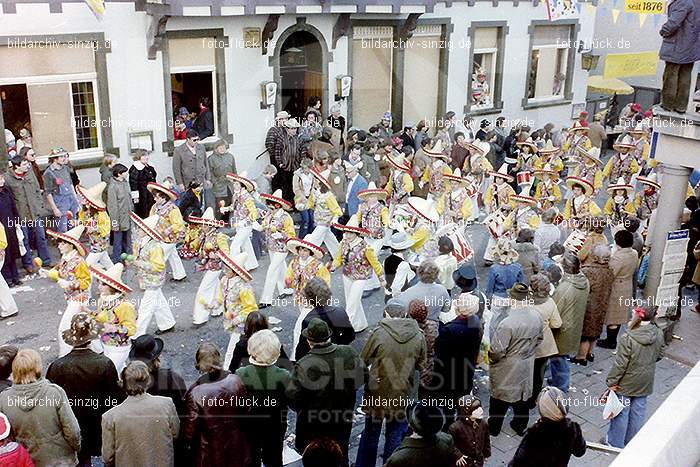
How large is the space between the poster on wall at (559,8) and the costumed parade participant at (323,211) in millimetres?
10246

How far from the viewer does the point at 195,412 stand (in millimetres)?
5281

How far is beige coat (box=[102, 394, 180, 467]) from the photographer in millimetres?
5070

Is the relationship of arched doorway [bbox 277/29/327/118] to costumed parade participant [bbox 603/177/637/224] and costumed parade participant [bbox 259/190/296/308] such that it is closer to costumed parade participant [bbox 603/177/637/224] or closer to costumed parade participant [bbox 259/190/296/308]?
costumed parade participant [bbox 259/190/296/308]

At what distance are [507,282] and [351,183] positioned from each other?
14.7 feet

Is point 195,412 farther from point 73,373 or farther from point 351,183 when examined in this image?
point 351,183

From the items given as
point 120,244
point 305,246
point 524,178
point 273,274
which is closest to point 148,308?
point 273,274

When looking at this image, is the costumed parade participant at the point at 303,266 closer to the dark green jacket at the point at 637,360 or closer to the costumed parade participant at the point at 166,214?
the costumed parade participant at the point at 166,214

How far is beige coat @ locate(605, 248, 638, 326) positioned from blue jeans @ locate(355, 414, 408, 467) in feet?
12.2

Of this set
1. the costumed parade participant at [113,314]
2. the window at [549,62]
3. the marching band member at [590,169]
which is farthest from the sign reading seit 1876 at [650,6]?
the costumed parade participant at [113,314]

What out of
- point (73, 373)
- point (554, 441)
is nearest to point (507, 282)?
point (554, 441)

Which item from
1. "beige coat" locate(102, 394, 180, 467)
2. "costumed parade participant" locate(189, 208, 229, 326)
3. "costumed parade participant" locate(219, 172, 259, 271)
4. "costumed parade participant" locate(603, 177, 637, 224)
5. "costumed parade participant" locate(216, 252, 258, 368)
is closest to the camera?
"beige coat" locate(102, 394, 180, 467)

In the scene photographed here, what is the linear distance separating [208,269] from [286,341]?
1.37 meters

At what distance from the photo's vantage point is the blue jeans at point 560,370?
791 cm

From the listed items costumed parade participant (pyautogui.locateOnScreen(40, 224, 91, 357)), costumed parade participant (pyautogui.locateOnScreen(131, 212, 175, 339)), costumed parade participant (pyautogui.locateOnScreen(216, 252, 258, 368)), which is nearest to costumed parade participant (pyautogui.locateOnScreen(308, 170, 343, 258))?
costumed parade participant (pyautogui.locateOnScreen(131, 212, 175, 339))
